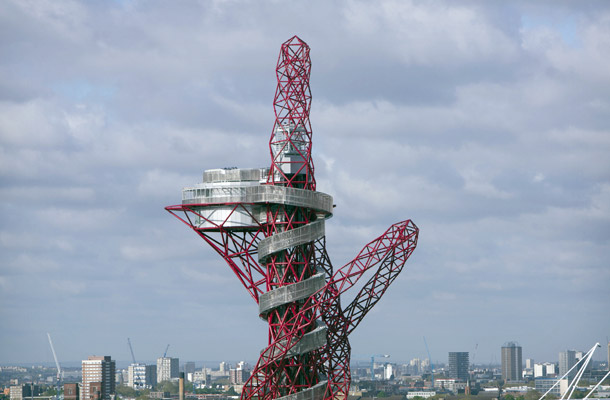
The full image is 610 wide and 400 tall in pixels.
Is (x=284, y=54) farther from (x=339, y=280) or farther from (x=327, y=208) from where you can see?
(x=339, y=280)

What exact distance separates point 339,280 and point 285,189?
9.78m

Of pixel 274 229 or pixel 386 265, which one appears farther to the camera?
pixel 386 265

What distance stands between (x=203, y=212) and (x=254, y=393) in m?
16.3

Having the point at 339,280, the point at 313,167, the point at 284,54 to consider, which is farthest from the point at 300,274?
the point at 284,54

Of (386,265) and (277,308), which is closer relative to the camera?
(277,308)

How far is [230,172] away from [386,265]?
1785 centimetres

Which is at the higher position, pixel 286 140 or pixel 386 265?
pixel 286 140

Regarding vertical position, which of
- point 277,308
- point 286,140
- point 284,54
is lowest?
point 277,308

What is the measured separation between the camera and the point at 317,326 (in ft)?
313

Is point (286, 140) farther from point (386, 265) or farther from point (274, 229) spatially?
point (386, 265)

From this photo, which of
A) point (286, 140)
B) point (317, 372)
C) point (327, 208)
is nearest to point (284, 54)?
point (286, 140)

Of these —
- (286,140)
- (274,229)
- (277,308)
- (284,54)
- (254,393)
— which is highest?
(284,54)

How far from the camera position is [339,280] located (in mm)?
97125

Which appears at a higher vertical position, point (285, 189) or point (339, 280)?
point (285, 189)
